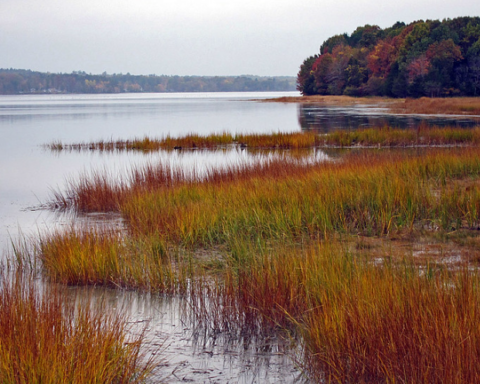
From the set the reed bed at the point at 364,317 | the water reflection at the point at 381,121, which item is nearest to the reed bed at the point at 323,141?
the water reflection at the point at 381,121

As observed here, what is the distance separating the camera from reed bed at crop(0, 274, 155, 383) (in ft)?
10.3

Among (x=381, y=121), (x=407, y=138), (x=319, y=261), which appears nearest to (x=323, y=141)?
(x=407, y=138)

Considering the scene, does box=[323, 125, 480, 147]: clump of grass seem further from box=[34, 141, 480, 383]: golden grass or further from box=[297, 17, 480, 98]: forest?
box=[297, 17, 480, 98]: forest

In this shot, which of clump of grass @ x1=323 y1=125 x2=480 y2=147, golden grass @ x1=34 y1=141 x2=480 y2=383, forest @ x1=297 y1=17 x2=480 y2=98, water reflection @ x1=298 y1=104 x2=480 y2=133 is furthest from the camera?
forest @ x1=297 y1=17 x2=480 y2=98

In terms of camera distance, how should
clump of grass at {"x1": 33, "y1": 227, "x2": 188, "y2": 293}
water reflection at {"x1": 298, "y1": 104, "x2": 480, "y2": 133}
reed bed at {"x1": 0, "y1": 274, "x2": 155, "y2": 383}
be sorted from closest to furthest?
reed bed at {"x1": 0, "y1": 274, "x2": 155, "y2": 383}, clump of grass at {"x1": 33, "y1": 227, "x2": 188, "y2": 293}, water reflection at {"x1": 298, "y1": 104, "x2": 480, "y2": 133}

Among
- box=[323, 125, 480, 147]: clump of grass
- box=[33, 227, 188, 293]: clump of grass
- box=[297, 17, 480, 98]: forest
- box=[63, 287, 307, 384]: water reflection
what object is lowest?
box=[63, 287, 307, 384]: water reflection

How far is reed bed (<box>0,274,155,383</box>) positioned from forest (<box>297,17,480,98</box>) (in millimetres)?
69048

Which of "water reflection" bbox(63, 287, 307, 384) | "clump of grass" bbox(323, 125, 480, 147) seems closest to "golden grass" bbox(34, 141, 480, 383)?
"water reflection" bbox(63, 287, 307, 384)

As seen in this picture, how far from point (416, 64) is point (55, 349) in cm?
7280

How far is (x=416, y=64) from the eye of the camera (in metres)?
69.8

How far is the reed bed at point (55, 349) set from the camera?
3141mm

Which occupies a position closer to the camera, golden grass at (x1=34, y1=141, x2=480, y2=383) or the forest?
golden grass at (x1=34, y1=141, x2=480, y2=383)

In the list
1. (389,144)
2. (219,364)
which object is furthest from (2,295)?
(389,144)

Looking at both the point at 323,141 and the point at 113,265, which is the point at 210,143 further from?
the point at 113,265
